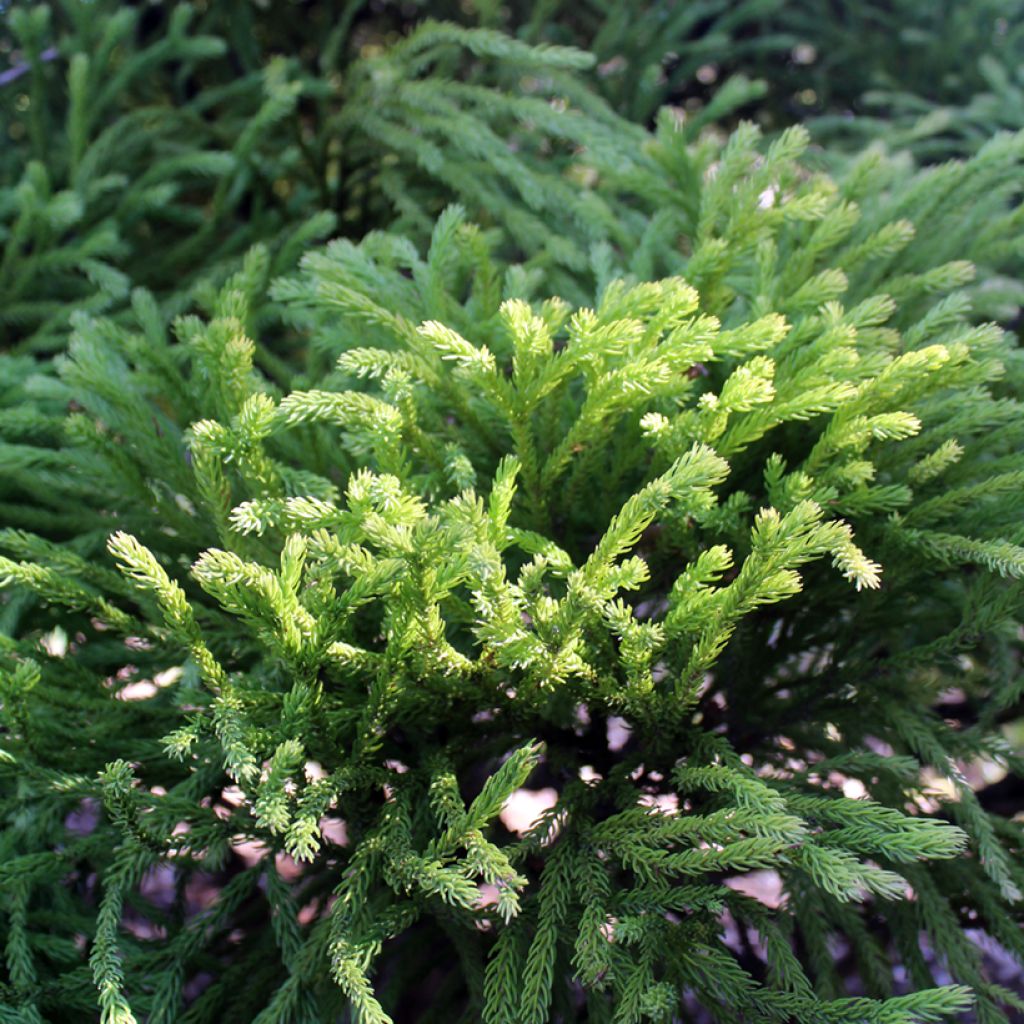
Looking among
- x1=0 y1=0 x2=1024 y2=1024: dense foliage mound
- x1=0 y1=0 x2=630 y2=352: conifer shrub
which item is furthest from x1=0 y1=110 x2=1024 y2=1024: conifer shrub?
x1=0 y1=0 x2=630 y2=352: conifer shrub

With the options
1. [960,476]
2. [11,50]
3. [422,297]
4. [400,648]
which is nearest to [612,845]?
[400,648]

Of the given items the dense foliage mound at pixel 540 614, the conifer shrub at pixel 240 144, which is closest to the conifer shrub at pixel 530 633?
the dense foliage mound at pixel 540 614

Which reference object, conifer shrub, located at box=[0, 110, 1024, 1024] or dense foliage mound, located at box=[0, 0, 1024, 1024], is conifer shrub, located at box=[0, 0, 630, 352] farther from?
Answer: conifer shrub, located at box=[0, 110, 1024, 1024]

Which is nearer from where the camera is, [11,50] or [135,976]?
[135,976]

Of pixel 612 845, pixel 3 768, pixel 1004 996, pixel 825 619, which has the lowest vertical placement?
pixel 1004 996

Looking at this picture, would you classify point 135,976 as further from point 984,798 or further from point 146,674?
point 984,798

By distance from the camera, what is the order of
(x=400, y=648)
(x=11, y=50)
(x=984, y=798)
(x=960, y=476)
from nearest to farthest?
(x=400, y=648) < (x=960, y=476) < (x=984, y=798) < (x=11, y=50)

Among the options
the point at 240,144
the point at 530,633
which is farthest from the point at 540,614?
the point at 240,144

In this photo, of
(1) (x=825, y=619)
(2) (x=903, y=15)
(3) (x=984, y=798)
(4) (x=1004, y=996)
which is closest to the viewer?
(4) (x=1004, y=996)

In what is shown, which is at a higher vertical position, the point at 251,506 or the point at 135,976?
the point at 251,506
